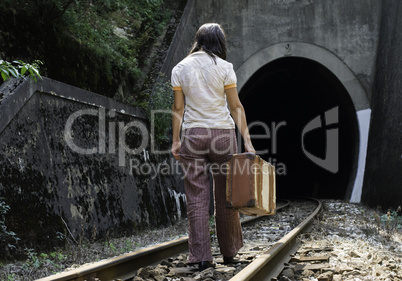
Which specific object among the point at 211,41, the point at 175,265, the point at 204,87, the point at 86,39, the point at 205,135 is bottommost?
the point at 175,265

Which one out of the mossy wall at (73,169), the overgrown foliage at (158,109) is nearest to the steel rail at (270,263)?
the mossy wall at (73,169)

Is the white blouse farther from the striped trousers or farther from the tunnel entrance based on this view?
the tunnel entrance

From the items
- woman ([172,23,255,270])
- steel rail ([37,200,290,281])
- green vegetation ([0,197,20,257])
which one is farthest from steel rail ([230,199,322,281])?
green vegetation ([0,197,20,257])

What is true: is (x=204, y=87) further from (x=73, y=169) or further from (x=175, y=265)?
(x=73, y=169)

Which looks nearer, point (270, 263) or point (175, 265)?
point (270, 263)

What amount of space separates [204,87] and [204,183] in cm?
77

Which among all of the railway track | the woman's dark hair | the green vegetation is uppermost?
the woman's dark hair

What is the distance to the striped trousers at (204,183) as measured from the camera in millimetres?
3498

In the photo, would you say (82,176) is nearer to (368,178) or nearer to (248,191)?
(248,191)

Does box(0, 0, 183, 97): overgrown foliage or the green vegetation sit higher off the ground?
box(0, 0, 183, 97): overgrown foliage

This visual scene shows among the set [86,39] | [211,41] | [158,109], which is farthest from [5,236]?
[86,39]

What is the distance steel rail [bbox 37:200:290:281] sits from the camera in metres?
3.00

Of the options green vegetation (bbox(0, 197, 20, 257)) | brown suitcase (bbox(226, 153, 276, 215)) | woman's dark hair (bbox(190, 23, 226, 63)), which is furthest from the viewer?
green vegetation (bbox(0, 197, 20, 257))

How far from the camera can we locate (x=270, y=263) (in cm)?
362
